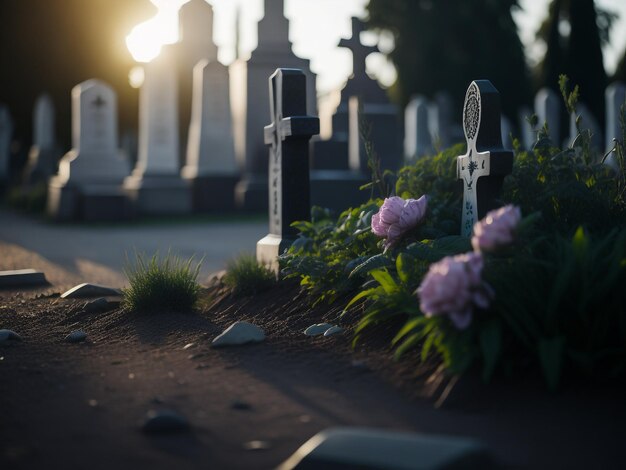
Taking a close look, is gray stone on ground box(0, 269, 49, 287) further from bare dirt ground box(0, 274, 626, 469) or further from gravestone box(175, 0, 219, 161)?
gravestone box(175, 0, 219, 161)

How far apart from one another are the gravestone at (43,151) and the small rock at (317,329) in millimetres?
20794

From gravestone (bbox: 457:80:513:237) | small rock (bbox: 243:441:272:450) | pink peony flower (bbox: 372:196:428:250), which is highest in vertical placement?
gravestone (bbox: 457:80:513:237)

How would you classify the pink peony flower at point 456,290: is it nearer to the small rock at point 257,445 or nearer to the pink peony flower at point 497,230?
the pink peony flower at point 497,230

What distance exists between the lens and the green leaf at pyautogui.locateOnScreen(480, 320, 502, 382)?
341 centimetres

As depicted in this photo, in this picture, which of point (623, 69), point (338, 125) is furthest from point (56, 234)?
point (623, 69)

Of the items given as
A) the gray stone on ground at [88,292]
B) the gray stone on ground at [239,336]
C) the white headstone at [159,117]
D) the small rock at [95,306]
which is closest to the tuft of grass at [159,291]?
the small rock at [95,306]

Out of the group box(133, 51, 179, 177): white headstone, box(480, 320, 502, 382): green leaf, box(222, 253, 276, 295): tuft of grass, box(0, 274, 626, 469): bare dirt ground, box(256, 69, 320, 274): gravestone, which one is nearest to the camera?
box(0, 274, 626, 469): bare dirt ground

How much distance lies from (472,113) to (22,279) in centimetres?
460

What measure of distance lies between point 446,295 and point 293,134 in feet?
11.7

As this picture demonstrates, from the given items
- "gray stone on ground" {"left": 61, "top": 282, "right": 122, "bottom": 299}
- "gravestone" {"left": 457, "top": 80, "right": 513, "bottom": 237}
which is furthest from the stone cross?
"gravestone" {"left": 457, "top": 80, "right": 513, "bottom": 237}

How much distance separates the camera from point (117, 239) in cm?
1220

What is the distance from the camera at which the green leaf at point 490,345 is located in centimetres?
341

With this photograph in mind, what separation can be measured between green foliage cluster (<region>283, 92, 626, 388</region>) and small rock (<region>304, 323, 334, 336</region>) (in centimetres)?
24

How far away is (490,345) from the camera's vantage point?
347 cm
